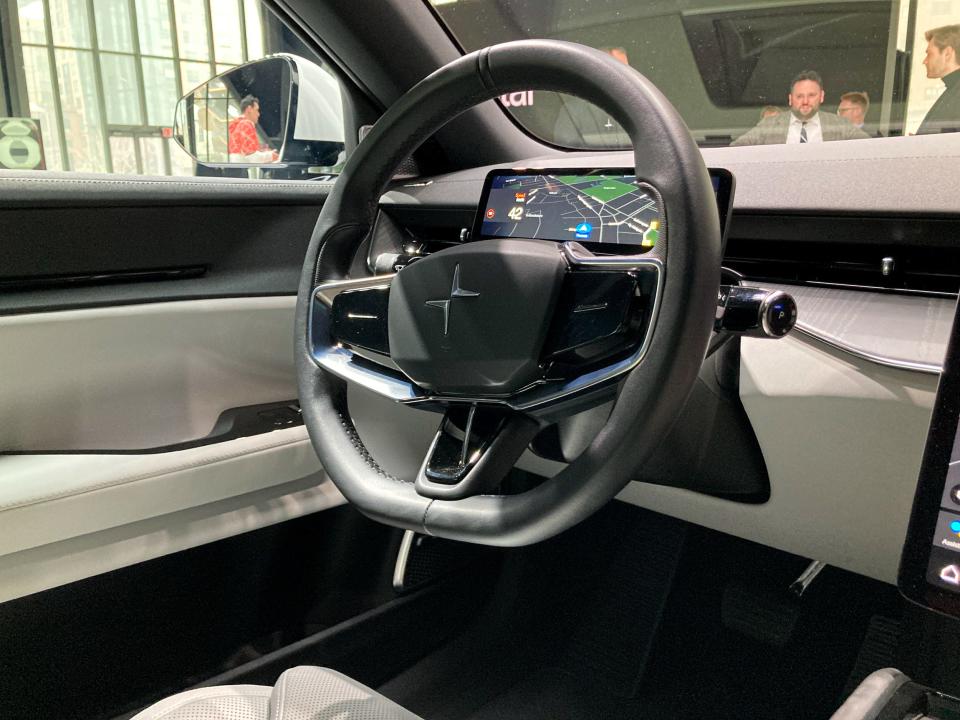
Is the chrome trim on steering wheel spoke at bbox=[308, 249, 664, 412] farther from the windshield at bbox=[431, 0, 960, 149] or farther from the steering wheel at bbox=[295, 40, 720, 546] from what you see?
the windshield at bbox=[431, 0, 960, 149]

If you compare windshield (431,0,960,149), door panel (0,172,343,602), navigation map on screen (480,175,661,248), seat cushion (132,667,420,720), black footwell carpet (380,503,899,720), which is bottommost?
black footwell carpet (380,503,899,720)

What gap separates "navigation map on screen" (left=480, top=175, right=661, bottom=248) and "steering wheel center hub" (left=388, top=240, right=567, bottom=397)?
255 mm

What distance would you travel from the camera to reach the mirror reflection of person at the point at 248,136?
5.75 feet

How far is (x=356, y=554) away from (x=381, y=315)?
0.80m

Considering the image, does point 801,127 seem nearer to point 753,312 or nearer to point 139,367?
point 753,312

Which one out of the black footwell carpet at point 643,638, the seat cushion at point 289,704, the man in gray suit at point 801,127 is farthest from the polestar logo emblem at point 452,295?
the black footwell carpet at point 643,638

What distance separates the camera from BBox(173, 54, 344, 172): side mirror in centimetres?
173

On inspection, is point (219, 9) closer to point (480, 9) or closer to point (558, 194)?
point (480, 9)

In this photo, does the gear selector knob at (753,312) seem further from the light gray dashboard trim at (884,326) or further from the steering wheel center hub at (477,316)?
the light gray dashboard trim at (884,326)

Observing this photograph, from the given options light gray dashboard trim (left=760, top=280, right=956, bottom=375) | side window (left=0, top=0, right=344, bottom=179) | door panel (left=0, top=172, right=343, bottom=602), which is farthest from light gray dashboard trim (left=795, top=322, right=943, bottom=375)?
side window (left=0, top=0, right=344, bottom=179)

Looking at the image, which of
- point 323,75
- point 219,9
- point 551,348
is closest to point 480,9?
point 323,75

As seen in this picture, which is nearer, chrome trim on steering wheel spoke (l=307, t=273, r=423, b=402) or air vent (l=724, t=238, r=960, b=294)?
chrome trim on steering wheel spoke (l=307, t=273, r=423, b=402)

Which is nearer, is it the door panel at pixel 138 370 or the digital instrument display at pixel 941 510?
the digital instrument display at pixel 941 510

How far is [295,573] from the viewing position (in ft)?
4.70
